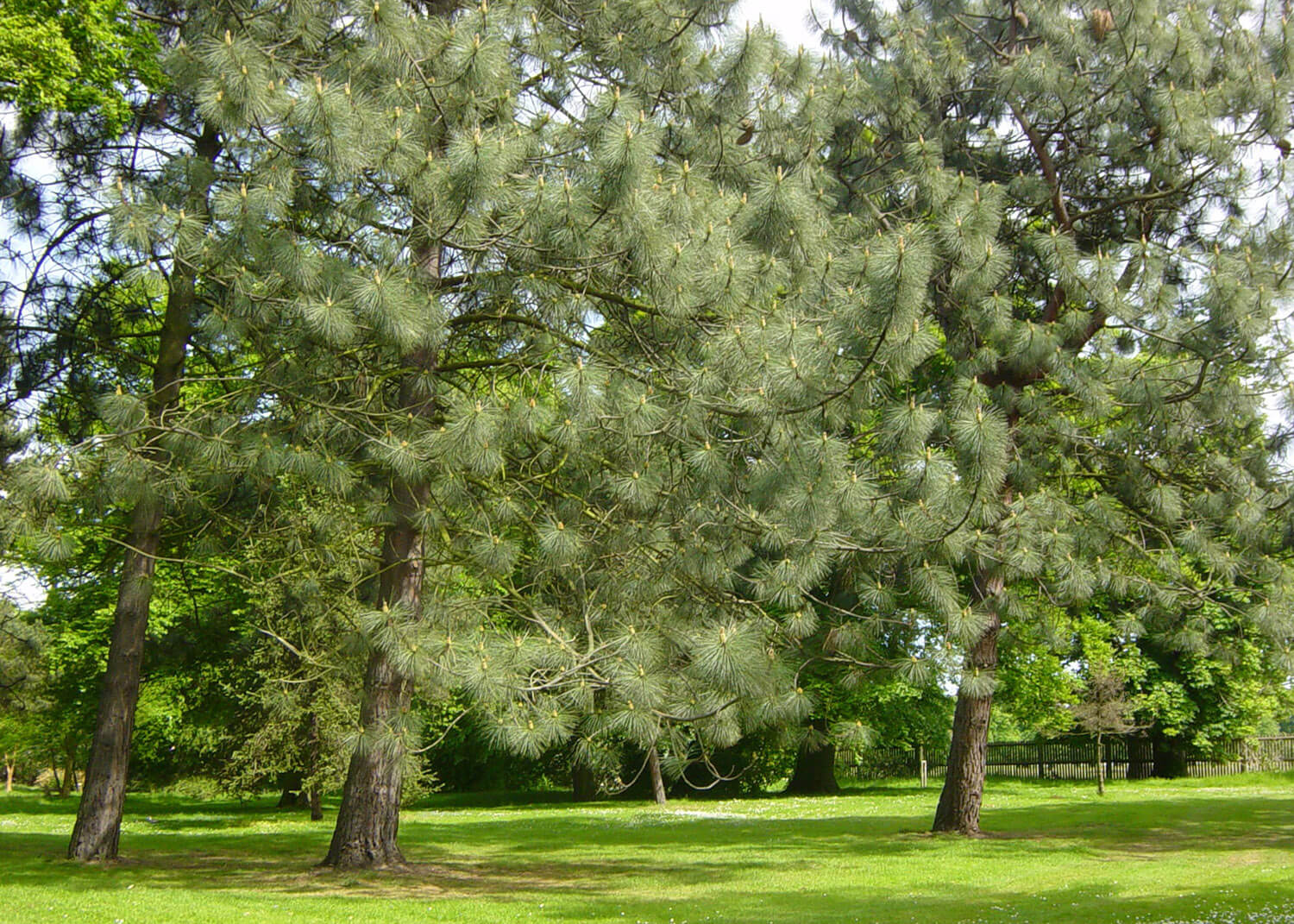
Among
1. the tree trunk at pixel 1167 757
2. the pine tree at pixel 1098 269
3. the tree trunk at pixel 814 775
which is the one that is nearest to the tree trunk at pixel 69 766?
the tree trunk at pixel 814 775

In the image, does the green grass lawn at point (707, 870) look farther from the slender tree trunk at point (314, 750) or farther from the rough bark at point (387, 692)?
the slender tree trunk at point (314, 750)

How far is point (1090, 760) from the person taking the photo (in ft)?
93.4

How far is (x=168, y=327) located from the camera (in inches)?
431

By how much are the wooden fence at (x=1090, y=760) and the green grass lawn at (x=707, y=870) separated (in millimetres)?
9169

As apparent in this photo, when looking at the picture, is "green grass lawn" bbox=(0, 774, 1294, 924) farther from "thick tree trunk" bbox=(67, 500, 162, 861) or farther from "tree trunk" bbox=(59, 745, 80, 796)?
"tree trunk" bbox=(59, 745, 80, 796)

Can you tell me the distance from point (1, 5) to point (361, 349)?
4056 millimetres

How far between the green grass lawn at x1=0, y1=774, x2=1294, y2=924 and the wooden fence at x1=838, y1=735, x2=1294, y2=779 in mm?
9169

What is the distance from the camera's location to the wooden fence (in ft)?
89.5

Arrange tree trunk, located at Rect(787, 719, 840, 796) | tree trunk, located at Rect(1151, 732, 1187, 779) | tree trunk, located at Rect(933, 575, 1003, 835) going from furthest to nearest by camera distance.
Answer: tree trunk, located at Rect(1151, 732, 1187, 779)
tree trunk, located at Rect(787, 719, 840, 796)
tree trunk, located at Rect(933, 575, 1003, 835)

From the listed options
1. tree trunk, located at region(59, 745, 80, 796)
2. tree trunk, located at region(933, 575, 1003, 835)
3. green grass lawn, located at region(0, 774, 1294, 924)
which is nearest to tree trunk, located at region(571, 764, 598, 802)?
green grass lawn, located at region(0, 774, 1294, 924)

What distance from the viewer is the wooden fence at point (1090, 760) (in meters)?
27.3

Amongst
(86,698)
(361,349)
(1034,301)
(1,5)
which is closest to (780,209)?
(361,349)

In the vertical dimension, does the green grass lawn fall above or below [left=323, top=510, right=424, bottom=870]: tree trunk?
below

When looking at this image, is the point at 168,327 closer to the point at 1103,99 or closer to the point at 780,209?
the point at 780,209
